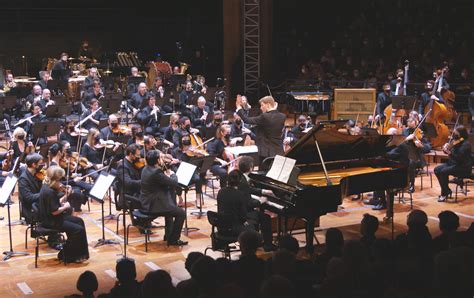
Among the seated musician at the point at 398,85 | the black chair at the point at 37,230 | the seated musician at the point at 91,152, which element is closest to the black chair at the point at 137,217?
the black chair at the point at 37,230

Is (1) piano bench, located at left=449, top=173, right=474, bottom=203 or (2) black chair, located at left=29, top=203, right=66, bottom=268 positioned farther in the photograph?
(1) piano bench, located at left=449, top=173, right=474, bottom=203

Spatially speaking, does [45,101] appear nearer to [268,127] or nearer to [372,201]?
[268,127]

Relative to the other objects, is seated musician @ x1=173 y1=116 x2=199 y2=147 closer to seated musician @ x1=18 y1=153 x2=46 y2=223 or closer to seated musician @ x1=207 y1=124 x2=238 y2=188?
seated musician @ x1=207 y1=124 x2=238 y2=188

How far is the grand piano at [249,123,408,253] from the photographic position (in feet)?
28.7

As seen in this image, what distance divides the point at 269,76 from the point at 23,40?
803 centimetres

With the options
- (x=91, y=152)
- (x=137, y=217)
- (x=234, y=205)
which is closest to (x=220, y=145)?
(x=91, y=152)

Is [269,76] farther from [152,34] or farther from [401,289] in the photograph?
[401,289]

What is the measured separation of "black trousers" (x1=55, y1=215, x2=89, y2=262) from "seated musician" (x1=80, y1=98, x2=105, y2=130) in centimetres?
578

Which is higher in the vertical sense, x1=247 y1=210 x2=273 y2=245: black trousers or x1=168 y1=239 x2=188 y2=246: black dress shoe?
x1=247 y1=210 x2=273 y2=245: black trousers

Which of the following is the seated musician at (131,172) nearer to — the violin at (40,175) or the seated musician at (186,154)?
the violin at (40,175)

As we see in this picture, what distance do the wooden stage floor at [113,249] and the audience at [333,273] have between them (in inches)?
100

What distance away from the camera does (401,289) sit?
5270mm

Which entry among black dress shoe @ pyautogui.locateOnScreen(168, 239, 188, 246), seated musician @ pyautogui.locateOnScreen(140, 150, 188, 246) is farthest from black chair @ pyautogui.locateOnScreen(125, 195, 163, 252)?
black dress shoe @ pyautogui.locateOnScreen(168, 239, 188, 246)

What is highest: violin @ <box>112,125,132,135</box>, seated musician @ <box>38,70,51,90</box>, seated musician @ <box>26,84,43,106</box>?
seated musician @ <box>38,70,51,90</box>
